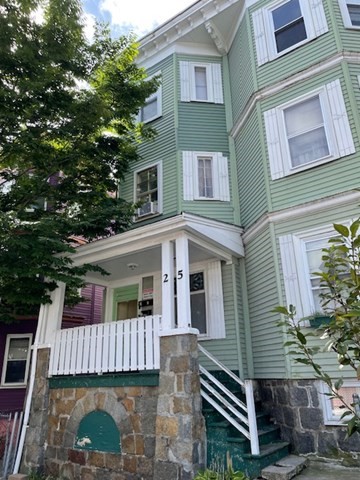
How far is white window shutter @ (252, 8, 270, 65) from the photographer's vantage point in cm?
818

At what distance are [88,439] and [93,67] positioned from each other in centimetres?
767

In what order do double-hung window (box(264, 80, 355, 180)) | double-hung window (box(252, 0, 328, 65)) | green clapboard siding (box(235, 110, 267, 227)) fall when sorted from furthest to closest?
double-hung window (box(252, 0, 328, 65))
green clapboard siding (box(235, 110, 267, 227))
double-hung window (box(264, 80, 355, 180))

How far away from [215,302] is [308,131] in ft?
13.4

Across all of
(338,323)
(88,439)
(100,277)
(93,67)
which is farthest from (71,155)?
(338,323)

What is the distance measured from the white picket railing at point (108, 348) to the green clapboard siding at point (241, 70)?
Answer: 6.06 meters

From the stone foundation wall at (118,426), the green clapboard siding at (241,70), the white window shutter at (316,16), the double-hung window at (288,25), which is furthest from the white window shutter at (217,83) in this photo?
the stone foundation wall at (118,426)

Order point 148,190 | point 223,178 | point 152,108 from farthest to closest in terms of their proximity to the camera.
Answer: point 152,108 → point 148,190 → point 223,178

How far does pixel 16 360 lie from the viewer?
11031 millimetres

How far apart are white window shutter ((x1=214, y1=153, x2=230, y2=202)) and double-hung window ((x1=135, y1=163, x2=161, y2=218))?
164cm

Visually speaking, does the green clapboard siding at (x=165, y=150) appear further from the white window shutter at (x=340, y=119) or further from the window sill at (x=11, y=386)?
the window sill at (x=11, y=386)

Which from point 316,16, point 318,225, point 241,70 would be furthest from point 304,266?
point 241,70

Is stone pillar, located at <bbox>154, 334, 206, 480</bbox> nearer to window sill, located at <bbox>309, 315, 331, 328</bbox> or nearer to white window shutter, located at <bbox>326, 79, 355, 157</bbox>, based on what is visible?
window sill, located at <bbox>309, 315, 331, 328</bbox>

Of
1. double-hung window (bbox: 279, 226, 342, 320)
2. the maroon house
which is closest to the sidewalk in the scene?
double-hung window (bbox: 279, 226, 342, 320)

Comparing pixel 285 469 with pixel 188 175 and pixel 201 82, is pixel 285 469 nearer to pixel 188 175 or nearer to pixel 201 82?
pixel 188 175
